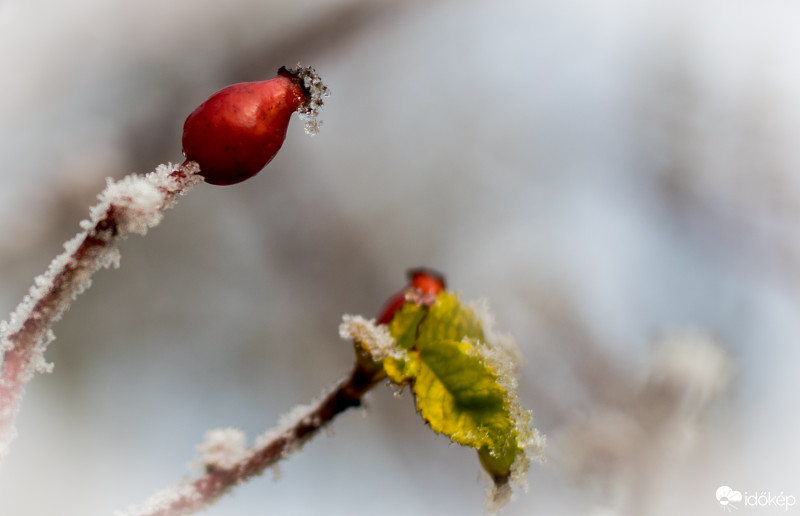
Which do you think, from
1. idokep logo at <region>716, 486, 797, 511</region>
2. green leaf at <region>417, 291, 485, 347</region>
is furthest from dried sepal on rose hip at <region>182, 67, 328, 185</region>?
idokep logo at <region>716, 486, 797, 511</region>

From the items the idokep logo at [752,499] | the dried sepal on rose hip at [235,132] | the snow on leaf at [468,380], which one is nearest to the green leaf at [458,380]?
the snow on leaf at [468,380]

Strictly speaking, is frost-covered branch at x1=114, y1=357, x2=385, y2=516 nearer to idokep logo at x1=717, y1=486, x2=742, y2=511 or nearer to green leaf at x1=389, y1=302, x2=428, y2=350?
green leaf at x1=389, y1=302, x2=428, y2=350

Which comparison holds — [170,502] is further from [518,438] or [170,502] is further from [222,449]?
[518,438]

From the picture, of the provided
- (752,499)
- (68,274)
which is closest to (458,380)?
(68,274)

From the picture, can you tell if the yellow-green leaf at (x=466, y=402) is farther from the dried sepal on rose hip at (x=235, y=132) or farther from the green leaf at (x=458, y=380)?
the dried sepal on rose hip at (x=235, y=132)

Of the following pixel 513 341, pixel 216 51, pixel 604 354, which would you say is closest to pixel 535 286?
pixel 604 354

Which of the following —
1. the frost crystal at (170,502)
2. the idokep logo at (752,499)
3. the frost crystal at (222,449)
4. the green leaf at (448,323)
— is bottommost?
the idokep logo at (752,499)
